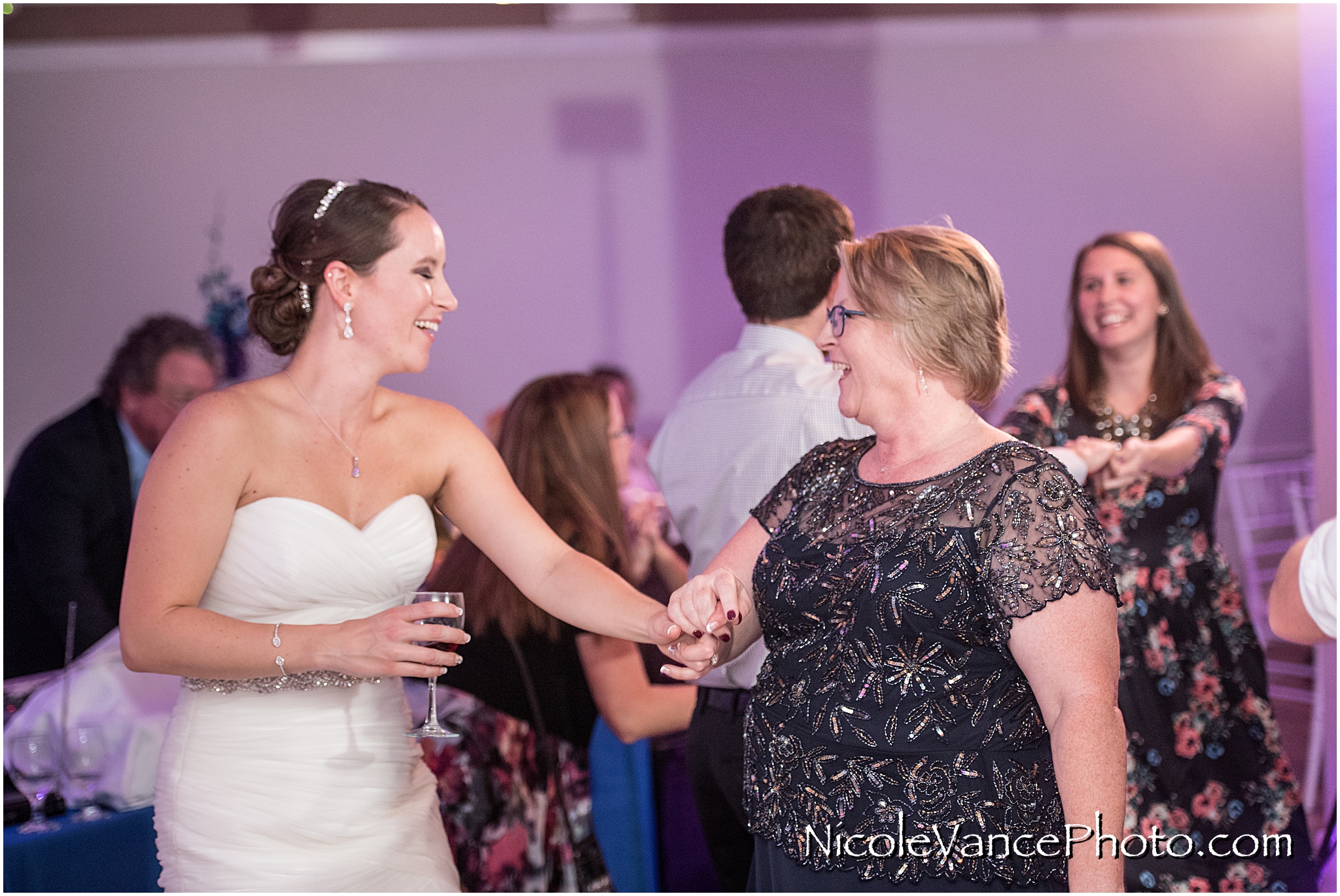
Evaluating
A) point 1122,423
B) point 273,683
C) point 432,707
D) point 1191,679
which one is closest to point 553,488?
point 273,683

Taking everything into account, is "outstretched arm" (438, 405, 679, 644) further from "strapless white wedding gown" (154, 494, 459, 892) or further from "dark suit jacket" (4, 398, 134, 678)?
"dark suit jacket" (4, 398, 134, 678)

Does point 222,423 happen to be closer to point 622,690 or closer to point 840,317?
point 840,317

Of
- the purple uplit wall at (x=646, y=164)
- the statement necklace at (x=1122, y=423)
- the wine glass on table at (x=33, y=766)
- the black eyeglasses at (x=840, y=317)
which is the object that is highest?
the purple uplit wall at (x=646, y=164)

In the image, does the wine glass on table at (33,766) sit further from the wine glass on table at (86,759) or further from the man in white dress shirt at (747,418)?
the man in white dress shirt at (747,418)

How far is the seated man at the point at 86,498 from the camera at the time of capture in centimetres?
387

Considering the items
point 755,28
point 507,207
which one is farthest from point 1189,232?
point 507,207

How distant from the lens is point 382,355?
215cm

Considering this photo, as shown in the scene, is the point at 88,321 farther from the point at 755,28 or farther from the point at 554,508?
the point at 554,508

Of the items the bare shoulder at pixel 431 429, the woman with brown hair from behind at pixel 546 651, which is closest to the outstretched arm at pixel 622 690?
the woman with brown hair from behind at pixel 546 651

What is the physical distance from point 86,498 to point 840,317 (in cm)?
305

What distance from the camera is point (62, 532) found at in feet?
12.8

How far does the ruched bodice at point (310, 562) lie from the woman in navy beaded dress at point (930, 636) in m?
0.60

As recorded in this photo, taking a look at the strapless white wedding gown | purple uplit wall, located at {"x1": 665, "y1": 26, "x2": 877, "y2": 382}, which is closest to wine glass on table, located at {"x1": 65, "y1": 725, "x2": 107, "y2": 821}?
the strapless white wedding gown

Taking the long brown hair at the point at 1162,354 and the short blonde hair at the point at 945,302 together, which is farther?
the long brown hair at the point at 1162,354
